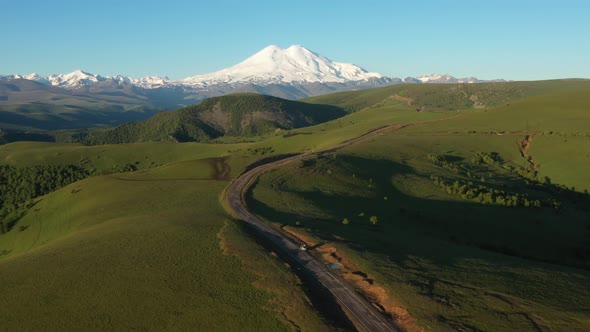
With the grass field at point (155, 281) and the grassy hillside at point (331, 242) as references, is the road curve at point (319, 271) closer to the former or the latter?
the grassy hillside at point (331, 242)

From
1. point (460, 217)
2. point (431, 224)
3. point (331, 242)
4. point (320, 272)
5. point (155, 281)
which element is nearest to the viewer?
point (155, 281)

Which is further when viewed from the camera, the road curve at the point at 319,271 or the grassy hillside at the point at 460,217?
the grassy hillside at the point at 460,217

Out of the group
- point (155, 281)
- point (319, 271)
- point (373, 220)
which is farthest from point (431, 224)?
point (155, 281)

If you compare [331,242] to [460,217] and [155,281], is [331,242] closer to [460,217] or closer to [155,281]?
[155,281]

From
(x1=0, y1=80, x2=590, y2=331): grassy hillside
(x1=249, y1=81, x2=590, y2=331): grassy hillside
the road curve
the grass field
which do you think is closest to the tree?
(x1=249, y1=81, x2=590, y2=331): grassy hillside

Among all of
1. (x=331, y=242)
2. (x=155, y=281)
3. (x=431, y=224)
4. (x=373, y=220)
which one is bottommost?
(x=431, y=224)

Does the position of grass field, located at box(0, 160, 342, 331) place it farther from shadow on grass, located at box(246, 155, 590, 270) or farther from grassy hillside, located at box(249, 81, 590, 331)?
shadow on grass, located at box(246, 155, 590, 270)

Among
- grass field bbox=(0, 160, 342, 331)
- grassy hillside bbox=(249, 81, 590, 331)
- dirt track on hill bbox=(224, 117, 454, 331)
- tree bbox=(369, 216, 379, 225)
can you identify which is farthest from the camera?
tree bbox=(369, 216, 379, 225)

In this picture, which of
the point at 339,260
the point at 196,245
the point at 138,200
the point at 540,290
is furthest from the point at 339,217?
the point at 138,200

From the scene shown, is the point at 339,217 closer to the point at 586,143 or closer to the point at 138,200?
the point at 138,200

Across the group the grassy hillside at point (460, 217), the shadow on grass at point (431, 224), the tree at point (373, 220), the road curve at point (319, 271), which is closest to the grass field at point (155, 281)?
the road curve at point (319, 271)

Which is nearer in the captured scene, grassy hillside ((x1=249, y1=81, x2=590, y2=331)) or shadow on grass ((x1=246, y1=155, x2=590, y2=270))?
grassy hillside ((x1=249, y1=81, x2=590, y2=331))

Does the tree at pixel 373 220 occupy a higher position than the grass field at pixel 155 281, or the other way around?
the grass field at pixel 155 281
